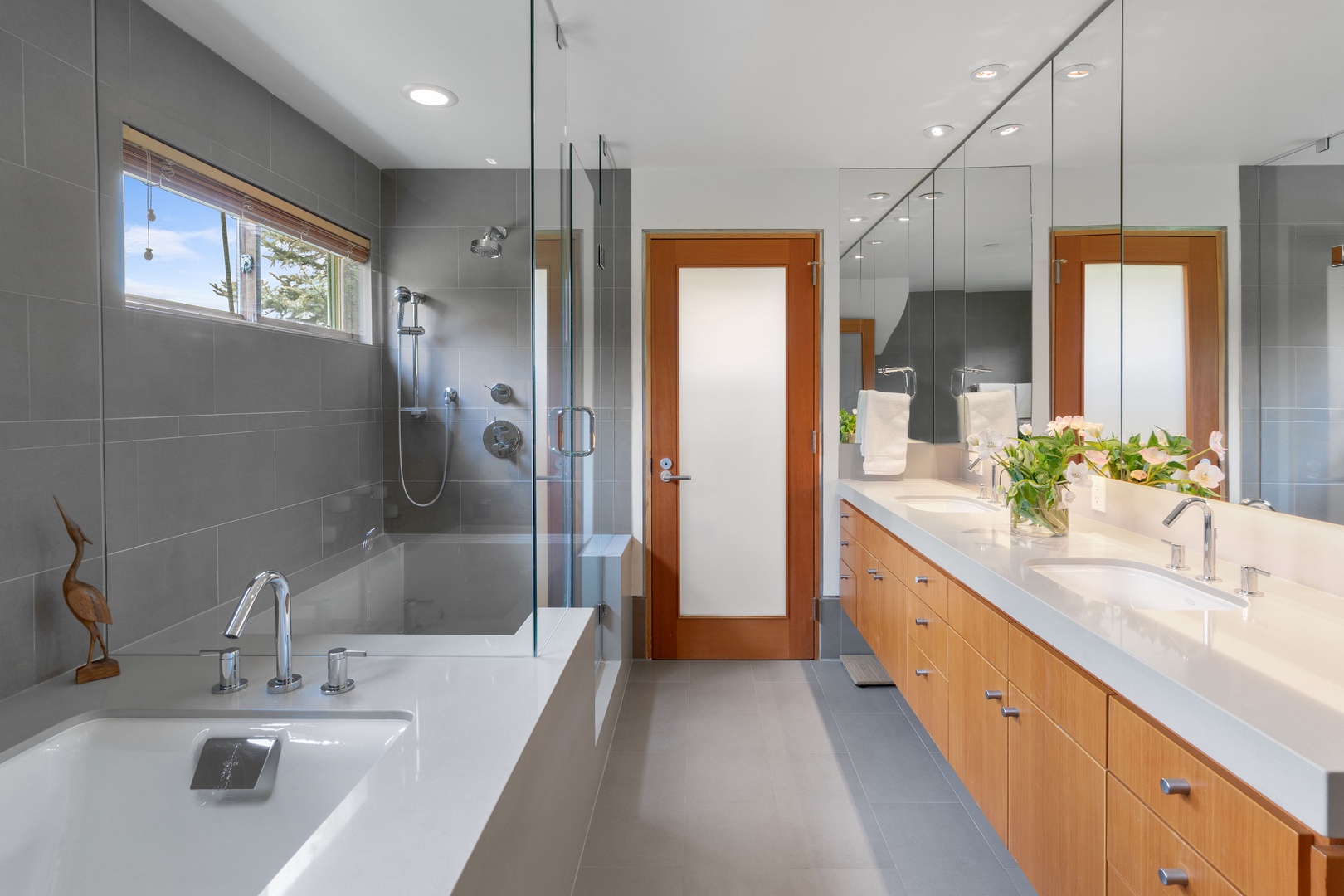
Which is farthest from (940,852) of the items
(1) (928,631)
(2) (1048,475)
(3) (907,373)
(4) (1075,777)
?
(3) (907,373)

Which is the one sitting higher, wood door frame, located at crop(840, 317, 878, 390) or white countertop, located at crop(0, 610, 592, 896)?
wood door frame, located at crop(840, 317, 878, 390)

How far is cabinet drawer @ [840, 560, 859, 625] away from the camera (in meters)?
3.13

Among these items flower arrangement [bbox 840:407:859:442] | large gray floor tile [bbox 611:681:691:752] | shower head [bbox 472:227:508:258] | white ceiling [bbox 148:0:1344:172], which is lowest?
large gray floor tile [bbox 611:681:691:752]

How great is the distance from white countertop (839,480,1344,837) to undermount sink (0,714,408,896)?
124 cm

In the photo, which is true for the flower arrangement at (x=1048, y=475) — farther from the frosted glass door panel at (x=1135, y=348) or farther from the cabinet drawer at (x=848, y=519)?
the cabinet drawer at (x=848, y=519)

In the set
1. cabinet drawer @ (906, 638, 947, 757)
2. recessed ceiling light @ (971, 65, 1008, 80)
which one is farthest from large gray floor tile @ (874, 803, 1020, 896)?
recessed ceiling light @ (971, 65, 1008, 80)

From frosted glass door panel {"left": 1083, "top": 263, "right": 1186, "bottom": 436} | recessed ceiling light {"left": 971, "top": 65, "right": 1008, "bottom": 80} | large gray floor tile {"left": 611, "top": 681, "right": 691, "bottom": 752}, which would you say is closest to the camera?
frosted glass door panel {"left": 1083, "top": 263, "right": 1186, "bottom": 436}

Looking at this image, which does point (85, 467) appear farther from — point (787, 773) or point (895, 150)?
point (895, 150)

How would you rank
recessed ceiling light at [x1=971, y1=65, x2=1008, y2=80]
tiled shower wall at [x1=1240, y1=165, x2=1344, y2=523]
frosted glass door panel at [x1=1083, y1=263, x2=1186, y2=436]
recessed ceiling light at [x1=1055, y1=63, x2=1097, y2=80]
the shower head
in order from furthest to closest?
1. recessed ceiling light at [x1=971, y1=65, x2=1008, y2=80]
2. recessed ceiling light at [x1=1055, y1=63, x2=1097, y2=80]
3. frosted glass door panel at [x1=1083, y1=263, x2=1186, y2=436]
4. the shower head
5. tiled shower wall at [x1=1240, y1=165, x2=1344, y2=523]

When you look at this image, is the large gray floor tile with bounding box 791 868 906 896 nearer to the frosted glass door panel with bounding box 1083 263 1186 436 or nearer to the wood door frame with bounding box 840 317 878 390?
the frosted glass door panel with bounding box 1083 263 1186 436

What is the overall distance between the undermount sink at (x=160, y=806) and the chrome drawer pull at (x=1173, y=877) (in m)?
1.24

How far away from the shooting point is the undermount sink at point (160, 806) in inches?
46.6

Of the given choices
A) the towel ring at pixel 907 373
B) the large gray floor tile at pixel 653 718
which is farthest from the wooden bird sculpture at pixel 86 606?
the towel ring at pixel 907 373

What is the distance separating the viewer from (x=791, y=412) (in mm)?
3467
